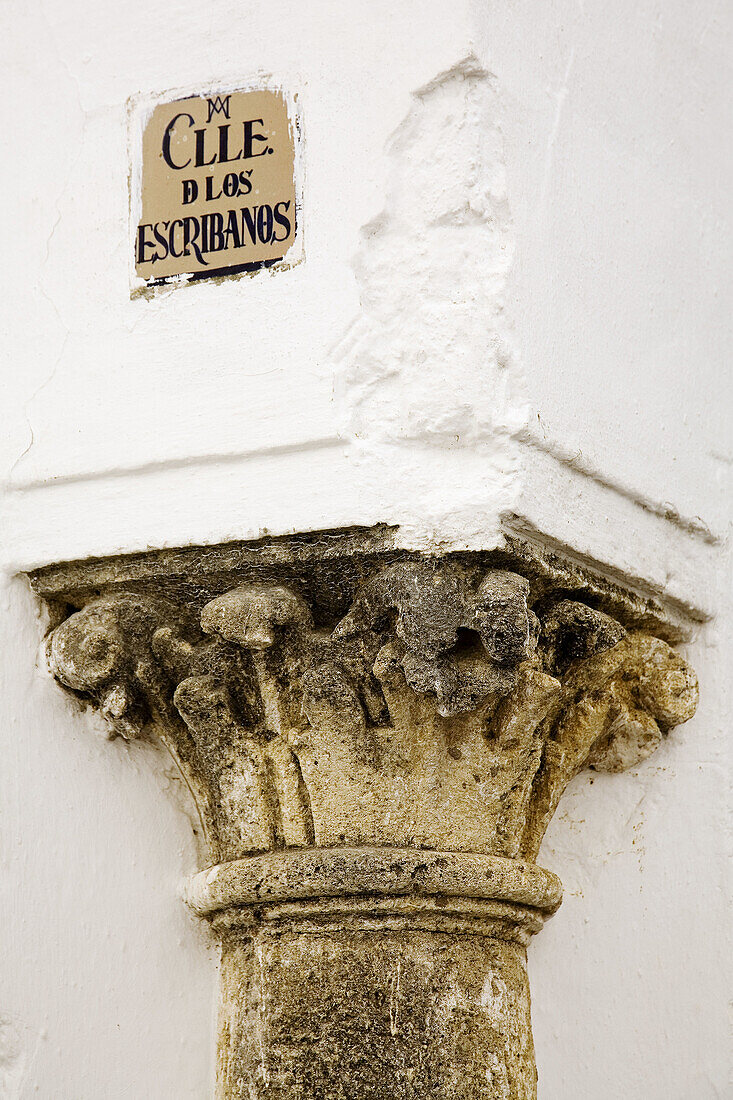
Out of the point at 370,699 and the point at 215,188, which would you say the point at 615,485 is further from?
the point at 215,188

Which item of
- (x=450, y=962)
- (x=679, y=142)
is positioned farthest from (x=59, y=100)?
(x=450, y=962)

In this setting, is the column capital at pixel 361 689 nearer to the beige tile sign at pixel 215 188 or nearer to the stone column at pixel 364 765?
the stone column at pixel 364 765

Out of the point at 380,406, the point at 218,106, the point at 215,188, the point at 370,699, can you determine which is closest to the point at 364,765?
the point at 370,699

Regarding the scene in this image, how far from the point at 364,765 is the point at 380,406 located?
50 centimetres

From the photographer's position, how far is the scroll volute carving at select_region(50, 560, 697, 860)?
1.82 m

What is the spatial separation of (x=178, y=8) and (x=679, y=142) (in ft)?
2.80

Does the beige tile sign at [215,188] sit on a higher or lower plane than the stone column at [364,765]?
higher

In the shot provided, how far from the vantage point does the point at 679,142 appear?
2295mm

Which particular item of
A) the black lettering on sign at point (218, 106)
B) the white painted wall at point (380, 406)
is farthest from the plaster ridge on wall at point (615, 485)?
the black lettering on sign at point (218, 106)

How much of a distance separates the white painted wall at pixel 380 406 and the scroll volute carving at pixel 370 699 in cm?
10

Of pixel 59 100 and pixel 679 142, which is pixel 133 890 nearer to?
pixel 59 100

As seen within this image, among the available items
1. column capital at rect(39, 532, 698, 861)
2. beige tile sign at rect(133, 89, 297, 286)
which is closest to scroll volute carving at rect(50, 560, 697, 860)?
column capital at rect(39, 532, 698, 861)

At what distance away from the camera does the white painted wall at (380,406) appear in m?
1.93

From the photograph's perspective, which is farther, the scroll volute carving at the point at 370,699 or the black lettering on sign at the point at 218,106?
the black lettering on sign at the point at 218,106
